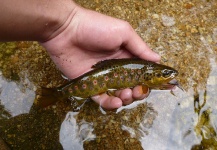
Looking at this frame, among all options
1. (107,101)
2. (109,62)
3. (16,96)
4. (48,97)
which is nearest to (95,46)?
(109,62)

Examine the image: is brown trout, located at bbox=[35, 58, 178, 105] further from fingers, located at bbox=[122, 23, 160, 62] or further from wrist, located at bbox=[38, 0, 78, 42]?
wrist, located at bbox=[38, 0, 78, 42]

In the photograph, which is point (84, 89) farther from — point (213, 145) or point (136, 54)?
point (213, 145)

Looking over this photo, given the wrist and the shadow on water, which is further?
the shadow on water

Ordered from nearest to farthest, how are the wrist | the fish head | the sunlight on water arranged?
1. the wrist
2. the fish head
3. the sunlight on water

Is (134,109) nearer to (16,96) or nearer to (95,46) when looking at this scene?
(95,46)

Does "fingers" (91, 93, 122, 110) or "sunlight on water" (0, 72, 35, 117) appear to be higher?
"fingers" (91, 93, 122, 110)

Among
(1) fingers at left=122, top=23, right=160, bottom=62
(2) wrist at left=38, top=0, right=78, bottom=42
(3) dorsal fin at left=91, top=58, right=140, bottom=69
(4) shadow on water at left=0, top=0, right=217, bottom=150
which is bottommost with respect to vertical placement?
(4) shadow on water at left=0, top=0, right=217, bottom=150

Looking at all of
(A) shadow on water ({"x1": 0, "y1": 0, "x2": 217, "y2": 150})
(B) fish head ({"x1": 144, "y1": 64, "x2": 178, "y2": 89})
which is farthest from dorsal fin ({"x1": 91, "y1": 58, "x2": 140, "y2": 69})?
(A) shadow on water ({"x1": 0, "y1": 0, "x2": 217, "y2": 150})

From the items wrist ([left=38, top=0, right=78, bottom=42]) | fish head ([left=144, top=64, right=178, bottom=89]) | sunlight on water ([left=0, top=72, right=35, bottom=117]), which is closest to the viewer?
wrist ([left=38, top=0, right=78, bottom=42])

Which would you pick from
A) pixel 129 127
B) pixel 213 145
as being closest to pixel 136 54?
pixel 129 127
